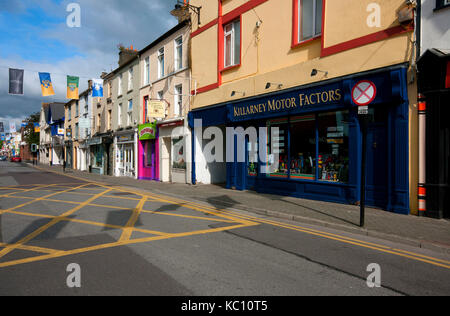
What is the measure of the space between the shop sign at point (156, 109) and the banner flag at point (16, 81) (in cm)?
742

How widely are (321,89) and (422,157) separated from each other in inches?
146

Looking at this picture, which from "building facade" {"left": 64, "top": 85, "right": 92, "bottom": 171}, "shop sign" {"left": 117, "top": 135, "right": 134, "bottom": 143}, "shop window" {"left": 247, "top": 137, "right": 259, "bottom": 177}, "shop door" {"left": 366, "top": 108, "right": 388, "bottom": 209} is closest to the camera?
"shop door" {"left": 366, "top": 108, "right": 388, "bottom": 209}

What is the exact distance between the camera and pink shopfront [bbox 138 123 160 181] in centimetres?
2017

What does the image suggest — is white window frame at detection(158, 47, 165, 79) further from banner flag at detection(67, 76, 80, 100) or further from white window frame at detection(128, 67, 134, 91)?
banner flag at detection(67, 76, 80, 100)

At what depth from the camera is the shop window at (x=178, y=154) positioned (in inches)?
690

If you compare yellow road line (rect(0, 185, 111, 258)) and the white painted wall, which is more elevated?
the white painted wall

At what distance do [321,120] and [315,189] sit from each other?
2.41m

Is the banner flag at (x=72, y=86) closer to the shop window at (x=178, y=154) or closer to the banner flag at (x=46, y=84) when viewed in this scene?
the banner flag at (x=46, y=84)

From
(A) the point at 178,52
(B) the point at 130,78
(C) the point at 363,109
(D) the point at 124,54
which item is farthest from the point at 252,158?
(D) the point at 124,54

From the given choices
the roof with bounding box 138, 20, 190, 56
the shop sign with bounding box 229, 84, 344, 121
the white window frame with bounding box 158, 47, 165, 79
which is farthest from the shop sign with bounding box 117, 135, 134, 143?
the shop sign with bounding box 229, 84, 344, 121

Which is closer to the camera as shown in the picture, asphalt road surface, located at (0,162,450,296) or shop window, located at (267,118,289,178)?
asphalt road surface, located at (0,162,450,296)

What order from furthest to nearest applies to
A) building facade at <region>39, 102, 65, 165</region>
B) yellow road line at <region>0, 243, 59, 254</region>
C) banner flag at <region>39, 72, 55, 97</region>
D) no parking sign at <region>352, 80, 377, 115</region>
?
building facade at <region>39, 102, 65, 165</region> → banner flag at <region>39, 72, 55, 97</region> → no parking sign at <region>352, 80, 377, 115</region> → yellow road line at <region>0, 243, 59, 254</region>

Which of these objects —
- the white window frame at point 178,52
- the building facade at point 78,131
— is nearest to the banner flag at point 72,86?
the building facade at point 78,131
